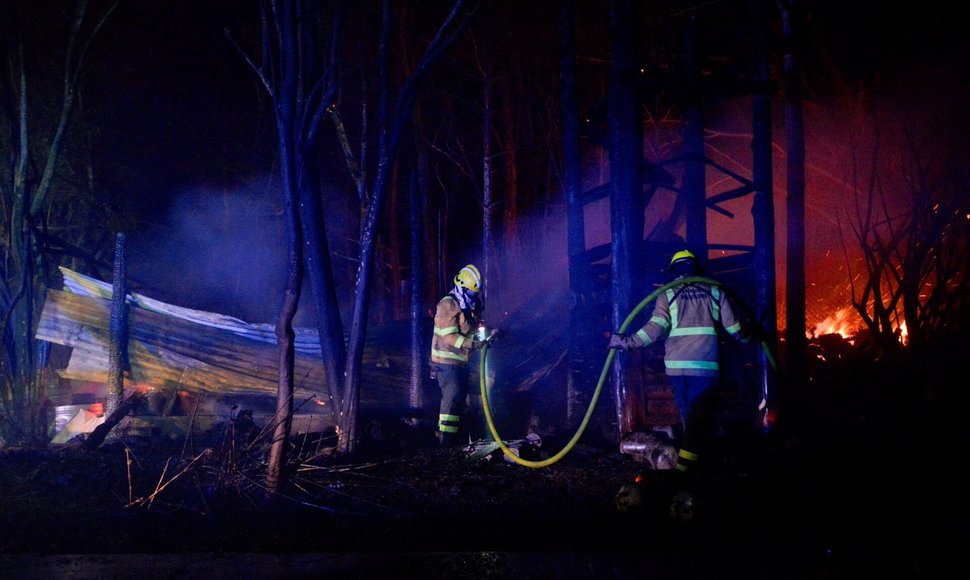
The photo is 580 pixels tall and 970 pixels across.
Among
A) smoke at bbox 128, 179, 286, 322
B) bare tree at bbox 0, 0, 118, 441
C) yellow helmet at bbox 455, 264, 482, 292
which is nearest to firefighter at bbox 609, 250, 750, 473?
yellow helmet at bbox 455, 264, 482, 292

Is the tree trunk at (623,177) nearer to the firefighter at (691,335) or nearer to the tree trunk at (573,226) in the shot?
the firefighter at (691,335)

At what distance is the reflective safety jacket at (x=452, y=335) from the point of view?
794 cm

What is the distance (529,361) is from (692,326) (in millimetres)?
3869

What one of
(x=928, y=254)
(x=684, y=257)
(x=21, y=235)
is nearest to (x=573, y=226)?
(x=684, y=257)

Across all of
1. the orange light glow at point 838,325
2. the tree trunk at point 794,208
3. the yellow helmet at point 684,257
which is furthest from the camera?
the orange light glow at point 838,325

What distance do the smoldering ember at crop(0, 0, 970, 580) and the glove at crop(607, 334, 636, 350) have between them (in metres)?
0.03

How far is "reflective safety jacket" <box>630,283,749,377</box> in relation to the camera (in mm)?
6156

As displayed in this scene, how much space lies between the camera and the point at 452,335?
7.95m

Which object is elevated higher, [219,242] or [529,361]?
[219,242]

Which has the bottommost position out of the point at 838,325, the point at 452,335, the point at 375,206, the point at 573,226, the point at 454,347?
the point at 454,347

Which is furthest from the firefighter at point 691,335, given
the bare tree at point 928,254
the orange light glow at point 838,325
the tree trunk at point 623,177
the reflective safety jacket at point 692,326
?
the orange light glow at point 838,325

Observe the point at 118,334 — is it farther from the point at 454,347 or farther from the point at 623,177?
the point at 623,177

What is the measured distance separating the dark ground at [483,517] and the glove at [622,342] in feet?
3.84

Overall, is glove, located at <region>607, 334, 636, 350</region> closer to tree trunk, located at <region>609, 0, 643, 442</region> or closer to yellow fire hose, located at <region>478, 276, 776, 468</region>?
yellow fire hose, located at <region>478, 276, 776, 468</region>
